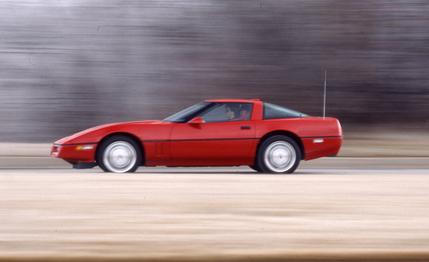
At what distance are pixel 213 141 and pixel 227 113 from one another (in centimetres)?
51

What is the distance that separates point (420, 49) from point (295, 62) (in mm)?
4211

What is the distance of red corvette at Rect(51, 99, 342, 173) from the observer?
43.2ft

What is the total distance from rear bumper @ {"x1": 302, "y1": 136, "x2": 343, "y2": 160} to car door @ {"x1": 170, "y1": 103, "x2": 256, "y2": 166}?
79 centimetres

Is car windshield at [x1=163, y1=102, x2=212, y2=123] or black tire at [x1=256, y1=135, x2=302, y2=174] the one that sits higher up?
car windshield at [x1=163, y1=102, x2=212, y2=123]

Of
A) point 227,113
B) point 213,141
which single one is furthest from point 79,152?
point 227,113

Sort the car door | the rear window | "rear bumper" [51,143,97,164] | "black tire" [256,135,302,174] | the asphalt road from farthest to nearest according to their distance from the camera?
the rear window, "black tire" [256,135,302,174], the car door, "rear bumper" [51,143,97,164], the asphalt road

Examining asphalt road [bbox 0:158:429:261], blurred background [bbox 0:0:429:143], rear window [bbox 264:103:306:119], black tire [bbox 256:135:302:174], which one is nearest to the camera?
asphalt road [bbox 0:158:429:261]

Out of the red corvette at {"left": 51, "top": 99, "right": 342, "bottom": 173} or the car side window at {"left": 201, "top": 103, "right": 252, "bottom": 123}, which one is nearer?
the red corvette at {"left": 51, "top": 99, "right": 342, "bottom": 173}

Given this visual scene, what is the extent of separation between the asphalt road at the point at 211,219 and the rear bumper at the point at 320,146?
199 cm

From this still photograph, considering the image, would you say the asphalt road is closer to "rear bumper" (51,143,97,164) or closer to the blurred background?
"rear bumper" (51,143,97,164)

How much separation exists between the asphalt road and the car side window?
2.09m

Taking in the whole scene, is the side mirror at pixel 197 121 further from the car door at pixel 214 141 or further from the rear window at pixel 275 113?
the rear window at pixel 275 113

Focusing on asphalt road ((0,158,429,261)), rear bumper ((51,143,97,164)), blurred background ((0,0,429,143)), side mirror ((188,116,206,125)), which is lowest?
asphalt road ((0,158,429,261))

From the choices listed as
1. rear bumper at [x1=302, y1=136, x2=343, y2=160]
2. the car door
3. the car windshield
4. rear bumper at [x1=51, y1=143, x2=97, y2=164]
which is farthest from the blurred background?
the car door
